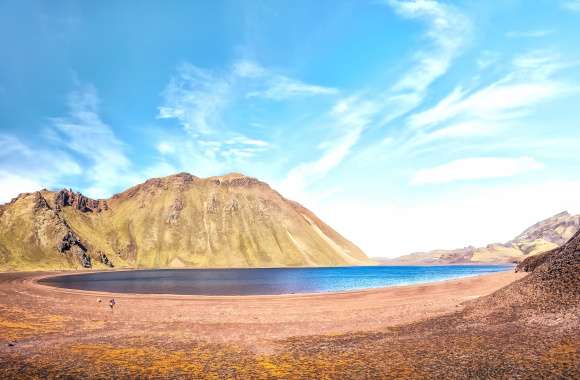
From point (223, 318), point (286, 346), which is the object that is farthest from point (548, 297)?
point (223, 318)

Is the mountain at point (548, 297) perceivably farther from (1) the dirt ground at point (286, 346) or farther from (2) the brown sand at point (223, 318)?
(2) the brown sand at point (223, 318)

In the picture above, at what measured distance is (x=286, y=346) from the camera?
83.3 feet

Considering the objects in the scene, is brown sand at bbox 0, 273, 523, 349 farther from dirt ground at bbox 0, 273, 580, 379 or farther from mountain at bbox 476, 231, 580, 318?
mountain at bbox 476, 231, 580, 318

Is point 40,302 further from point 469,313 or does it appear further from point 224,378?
point 469,313

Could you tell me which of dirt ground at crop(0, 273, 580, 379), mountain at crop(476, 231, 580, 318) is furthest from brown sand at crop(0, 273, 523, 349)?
mountain at crop(476, 231, 580, 318)

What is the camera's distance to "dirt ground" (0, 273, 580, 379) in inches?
721

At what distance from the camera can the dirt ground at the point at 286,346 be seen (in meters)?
18.3

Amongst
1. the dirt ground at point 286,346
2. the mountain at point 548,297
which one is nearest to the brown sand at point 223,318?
the dirt ground at point 286,346

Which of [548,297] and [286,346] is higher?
[548,297]

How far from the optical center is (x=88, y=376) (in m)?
18.1

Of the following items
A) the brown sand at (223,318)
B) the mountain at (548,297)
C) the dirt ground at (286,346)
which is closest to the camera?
the dirt ground at (286,346)

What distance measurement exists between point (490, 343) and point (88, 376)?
21280mm

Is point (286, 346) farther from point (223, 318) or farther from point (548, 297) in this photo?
point (548, 297)

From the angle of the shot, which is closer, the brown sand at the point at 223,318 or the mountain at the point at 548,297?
the mountain at the point at 548,297
